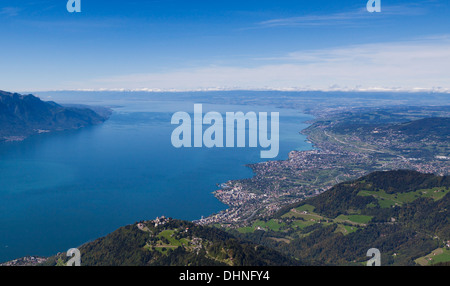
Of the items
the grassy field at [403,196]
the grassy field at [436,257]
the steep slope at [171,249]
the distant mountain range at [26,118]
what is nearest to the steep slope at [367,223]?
the grassy field at [403,196]

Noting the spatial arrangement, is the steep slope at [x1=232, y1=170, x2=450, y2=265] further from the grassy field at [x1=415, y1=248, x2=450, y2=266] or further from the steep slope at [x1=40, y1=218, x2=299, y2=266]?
the steep slope at [x1=40, y1=218, x2=299, y2=266]

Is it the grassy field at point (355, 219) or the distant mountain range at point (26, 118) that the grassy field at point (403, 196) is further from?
the distant mountain range at point (26, 118)

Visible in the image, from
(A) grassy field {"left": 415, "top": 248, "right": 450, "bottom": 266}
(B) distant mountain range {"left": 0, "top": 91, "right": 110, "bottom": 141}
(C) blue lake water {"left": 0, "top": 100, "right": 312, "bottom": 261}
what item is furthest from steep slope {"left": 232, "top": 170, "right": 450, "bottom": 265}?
(B) distant mountain range {"left": 0, "top": 91, "right": 110, "bottom": 141}

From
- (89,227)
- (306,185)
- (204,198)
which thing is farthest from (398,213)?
(89,227)

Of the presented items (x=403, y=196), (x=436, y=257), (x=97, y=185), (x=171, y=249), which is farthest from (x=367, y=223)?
(x=97, y=185)

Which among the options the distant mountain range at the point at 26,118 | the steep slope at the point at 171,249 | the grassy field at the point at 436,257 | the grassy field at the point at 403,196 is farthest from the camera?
the distant mountain range at the point at 26,118

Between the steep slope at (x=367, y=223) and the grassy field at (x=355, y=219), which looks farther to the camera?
the grassy field at (x=355, y=219)

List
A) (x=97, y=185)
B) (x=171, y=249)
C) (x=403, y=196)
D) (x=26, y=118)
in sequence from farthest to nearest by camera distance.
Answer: (x=26, y=118) → (x=97, y=185) → (x=403, y=196) → (x=171, y=249)

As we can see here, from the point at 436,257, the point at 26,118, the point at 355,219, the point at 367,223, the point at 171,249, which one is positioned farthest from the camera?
the point at 26,118

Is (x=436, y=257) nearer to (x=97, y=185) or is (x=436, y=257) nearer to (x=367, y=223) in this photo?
(x=367, y=223)
